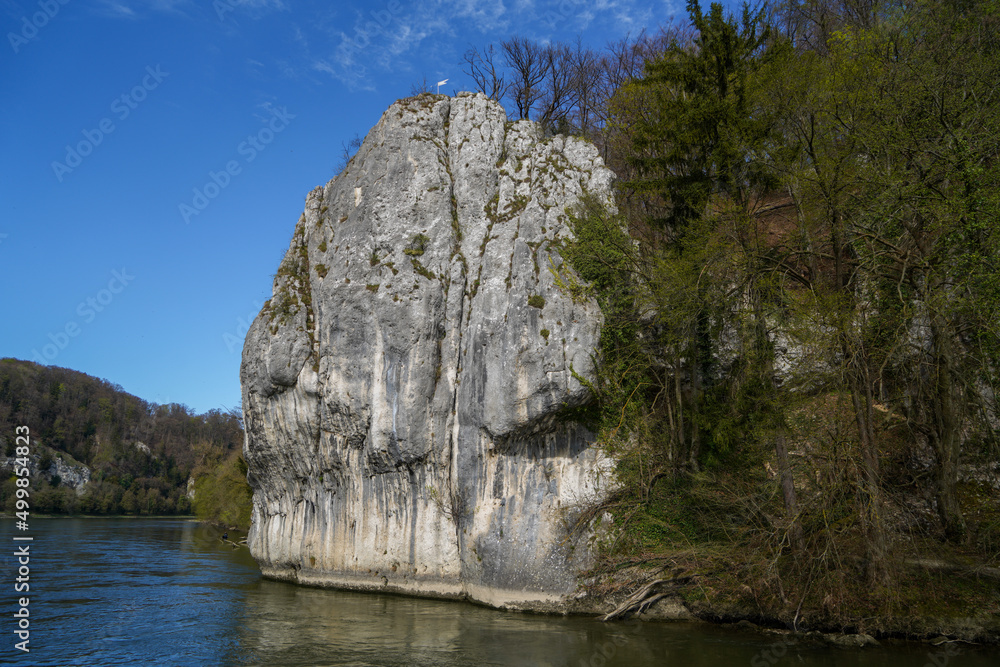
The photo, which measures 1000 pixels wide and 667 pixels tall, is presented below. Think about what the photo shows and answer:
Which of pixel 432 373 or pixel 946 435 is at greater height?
pixel 432 373

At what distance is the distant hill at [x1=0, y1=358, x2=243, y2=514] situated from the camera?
5803 centimetres

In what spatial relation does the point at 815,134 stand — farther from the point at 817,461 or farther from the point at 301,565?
the point at 301,565

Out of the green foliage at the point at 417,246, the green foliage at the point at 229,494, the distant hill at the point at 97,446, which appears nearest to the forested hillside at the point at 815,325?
the green foliage at the point at 417,246

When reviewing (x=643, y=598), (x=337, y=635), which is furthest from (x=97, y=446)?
(x=643, y=598)

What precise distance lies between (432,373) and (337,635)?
7.61 metres

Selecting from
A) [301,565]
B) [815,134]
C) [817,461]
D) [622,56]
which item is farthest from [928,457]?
[622,56]

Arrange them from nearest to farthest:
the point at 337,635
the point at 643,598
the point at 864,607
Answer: the point at 864,607, the point at 337,635, the point at 643,598

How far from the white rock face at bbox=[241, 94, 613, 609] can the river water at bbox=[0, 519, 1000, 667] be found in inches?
56.0

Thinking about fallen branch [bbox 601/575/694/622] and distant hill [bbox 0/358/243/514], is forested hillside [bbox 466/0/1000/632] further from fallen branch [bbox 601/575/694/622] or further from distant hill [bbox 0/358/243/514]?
distant hill [bbox 0/358/243/514]

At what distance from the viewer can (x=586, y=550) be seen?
14.9m

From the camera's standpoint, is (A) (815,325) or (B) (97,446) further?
(B) (97,446)

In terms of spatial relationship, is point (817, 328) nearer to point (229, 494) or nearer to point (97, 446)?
point (229, 494)

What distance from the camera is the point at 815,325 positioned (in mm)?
11867

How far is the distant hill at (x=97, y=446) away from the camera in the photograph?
58.0m
